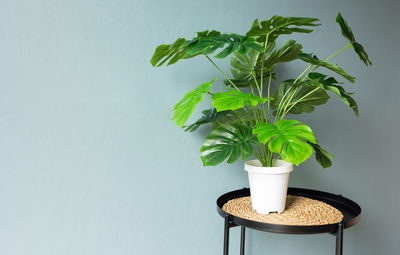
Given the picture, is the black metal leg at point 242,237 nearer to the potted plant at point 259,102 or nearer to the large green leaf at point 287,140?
the potted plant at point 259,102

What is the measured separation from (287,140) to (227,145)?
8.9 inches

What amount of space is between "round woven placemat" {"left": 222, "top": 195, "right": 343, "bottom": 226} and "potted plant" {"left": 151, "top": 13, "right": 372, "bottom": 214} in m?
0.04

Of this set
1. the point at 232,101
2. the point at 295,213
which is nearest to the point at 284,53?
the point at 232,101

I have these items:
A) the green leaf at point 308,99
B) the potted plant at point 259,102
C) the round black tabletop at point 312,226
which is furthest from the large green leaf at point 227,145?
the green leaf at point 308,99

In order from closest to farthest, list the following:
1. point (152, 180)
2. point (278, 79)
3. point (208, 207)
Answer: point (152, 180) < point (208, 207) < point (278, 79)

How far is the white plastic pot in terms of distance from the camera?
3.89ft

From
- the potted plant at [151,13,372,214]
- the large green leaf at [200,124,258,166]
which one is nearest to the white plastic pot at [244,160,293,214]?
the potted plant at [151,13,372,214]

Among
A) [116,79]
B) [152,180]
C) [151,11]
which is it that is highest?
[151,11]

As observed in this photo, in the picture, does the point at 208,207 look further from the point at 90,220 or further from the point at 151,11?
the point at 151,11

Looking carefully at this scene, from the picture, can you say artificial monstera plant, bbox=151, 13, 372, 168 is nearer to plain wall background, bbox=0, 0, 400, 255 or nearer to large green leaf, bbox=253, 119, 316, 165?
large green leaf, bbox=253, 119, 316, 165

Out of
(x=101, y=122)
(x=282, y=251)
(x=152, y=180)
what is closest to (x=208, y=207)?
(x=152, y=180)

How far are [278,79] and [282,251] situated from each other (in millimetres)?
873

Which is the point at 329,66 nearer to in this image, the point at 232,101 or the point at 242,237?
the point at 232,101

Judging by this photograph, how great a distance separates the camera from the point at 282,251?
176 centimetres
